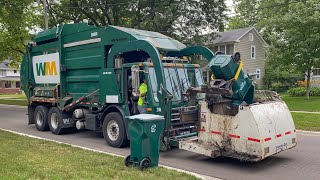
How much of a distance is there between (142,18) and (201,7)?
172 inches

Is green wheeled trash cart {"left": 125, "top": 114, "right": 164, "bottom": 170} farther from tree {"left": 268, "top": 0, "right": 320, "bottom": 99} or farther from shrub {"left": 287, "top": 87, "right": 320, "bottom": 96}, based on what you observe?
shrub {"left": 287, "top": 87, "right": 320, "bottom": 96}

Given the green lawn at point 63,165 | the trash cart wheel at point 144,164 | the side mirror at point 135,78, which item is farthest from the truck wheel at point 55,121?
the trash cart wheel at point 144,164

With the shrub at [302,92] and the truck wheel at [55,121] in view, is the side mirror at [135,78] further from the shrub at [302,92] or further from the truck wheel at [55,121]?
the shrub at [302,92]

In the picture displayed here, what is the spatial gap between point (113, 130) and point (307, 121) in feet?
26.8

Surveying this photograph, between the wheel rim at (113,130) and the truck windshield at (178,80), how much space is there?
1.69 m

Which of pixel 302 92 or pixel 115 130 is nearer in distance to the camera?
pixel 115 130

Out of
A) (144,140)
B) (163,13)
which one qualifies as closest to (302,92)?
(163,13)

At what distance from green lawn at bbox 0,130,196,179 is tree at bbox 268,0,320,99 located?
1656 cm

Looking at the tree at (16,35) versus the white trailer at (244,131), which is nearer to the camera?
the white trailer at (244,131)

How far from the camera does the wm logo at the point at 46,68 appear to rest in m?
12.7

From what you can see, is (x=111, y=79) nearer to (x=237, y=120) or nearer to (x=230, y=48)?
(x=237, y=120)

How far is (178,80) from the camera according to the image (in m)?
9.94

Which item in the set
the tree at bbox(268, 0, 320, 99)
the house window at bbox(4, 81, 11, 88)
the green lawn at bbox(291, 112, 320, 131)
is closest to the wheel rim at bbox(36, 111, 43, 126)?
the green lawn at bbox(291, 112, 320, 131)

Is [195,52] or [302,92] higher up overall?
[195,52]
